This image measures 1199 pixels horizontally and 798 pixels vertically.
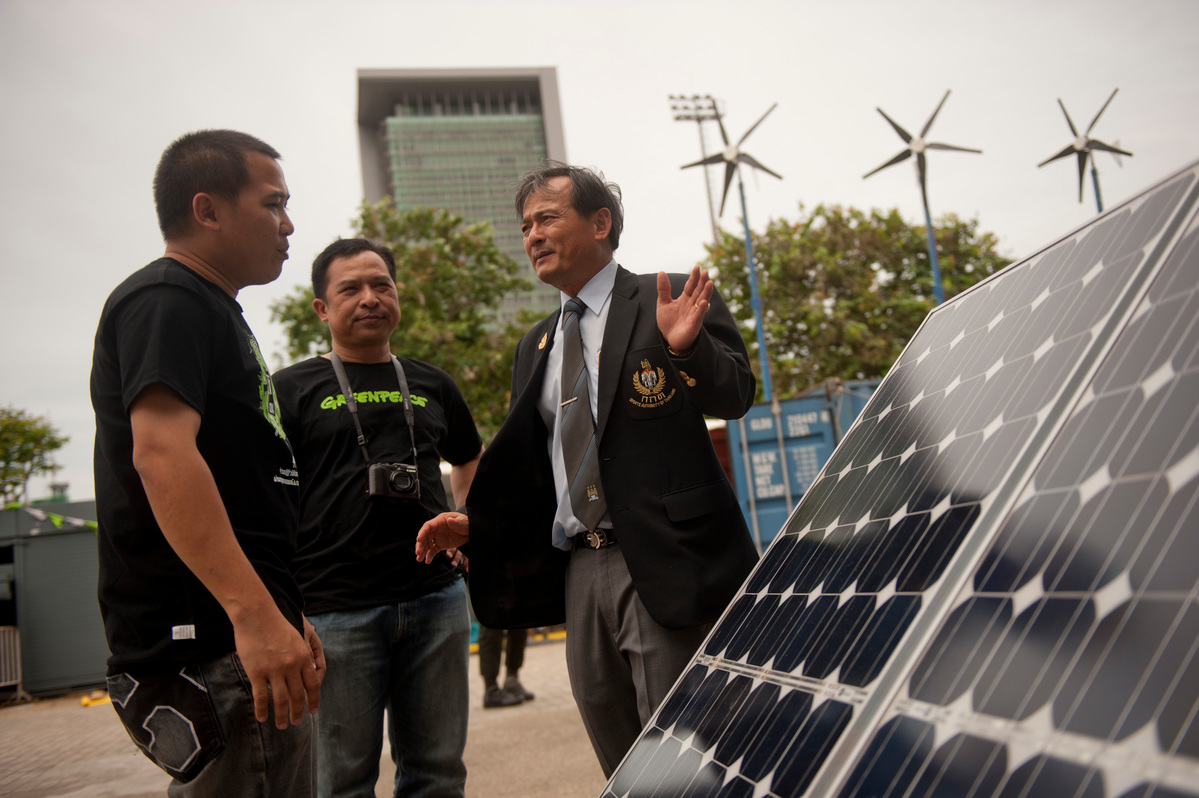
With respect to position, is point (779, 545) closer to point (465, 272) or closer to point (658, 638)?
point (658, 638)

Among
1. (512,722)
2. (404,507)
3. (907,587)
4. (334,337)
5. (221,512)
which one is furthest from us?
(512,722)

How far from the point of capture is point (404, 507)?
10.1 ft

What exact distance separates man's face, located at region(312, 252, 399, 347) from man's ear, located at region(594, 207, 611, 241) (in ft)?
2.78

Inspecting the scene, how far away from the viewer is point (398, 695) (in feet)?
9.77

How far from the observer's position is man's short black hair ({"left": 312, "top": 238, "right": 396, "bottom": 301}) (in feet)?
11.1

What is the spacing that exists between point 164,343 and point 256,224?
48 centimetres

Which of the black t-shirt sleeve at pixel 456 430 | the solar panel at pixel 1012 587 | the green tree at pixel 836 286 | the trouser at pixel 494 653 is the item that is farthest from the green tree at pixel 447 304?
the solar panel at pixel 1012 587

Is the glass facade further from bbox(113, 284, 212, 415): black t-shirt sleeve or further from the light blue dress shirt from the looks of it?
bbox(113, 284, 212, 415): black t-shirt sleeve

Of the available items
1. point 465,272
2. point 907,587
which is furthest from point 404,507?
point 465,272

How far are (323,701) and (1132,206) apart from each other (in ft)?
8.66

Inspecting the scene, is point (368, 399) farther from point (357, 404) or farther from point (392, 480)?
point (392, 480)

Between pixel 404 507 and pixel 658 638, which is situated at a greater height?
pixel 404 507

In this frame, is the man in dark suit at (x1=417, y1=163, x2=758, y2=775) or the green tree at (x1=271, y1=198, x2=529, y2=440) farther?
the green tree at (x1=271, y1=198, x2=529, y2=440)

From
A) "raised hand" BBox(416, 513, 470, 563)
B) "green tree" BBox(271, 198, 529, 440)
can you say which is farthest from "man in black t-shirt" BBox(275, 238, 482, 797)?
"green tree" BBox(271, 198, 529, 440)
